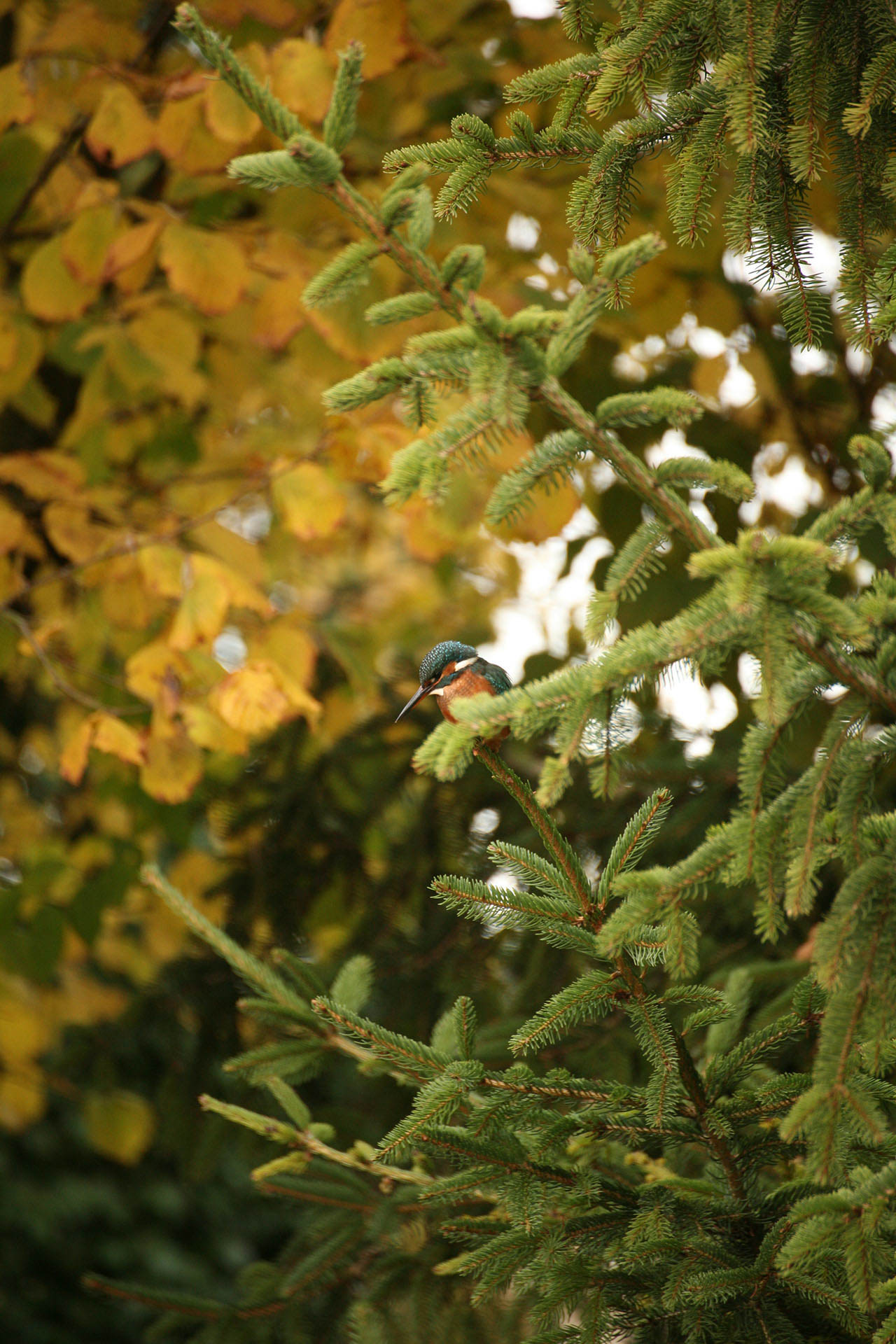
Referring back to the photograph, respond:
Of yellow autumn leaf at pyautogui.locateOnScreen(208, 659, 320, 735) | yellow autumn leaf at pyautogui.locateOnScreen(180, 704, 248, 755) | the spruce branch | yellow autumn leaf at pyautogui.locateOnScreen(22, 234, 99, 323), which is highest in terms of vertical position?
the spruce branch

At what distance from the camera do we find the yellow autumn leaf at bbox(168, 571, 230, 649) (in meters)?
2.99

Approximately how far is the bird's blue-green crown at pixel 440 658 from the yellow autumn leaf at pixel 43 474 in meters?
2.18

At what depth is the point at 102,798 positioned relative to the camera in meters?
3.96

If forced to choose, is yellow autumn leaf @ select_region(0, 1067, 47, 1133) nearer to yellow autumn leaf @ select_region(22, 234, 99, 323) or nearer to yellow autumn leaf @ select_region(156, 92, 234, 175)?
yellow autumn leaf @ select_region(22, 234, 99, 323)

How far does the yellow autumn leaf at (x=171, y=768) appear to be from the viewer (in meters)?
3.14

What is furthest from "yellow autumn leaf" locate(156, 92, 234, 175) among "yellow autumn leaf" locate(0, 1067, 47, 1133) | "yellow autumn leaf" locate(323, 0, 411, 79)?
"yellow autumn leaf" locate(0, 1067, 47, 1133)

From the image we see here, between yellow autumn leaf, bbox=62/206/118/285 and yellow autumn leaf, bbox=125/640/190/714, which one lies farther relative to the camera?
yellow autumn leaf, bbox=62/206/118/285

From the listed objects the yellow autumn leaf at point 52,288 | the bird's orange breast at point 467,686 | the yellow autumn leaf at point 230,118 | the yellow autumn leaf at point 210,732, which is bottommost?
the yellow autumn leaf at point 210,732

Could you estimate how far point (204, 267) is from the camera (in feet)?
10.5

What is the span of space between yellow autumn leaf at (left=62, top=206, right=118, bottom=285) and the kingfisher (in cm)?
203

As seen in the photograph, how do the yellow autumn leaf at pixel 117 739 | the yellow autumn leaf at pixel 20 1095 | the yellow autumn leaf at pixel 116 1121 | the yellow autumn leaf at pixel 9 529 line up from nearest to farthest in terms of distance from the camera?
the yellow autumn leaf at pixel 117 739, the yellow autumn leaf at pixel 9 529, the yellow autumn leaf at pixel 116 1121, the yellow autumn leaf at pixel 20 1095

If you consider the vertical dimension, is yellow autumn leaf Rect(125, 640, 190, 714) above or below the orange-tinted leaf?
below

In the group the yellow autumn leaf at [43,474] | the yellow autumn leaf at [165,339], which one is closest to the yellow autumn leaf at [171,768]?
the yellow autumn leaf at [43,474]

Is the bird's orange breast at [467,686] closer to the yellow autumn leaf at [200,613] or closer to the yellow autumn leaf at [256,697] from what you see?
the yellow autumn leaf at [256,697]
